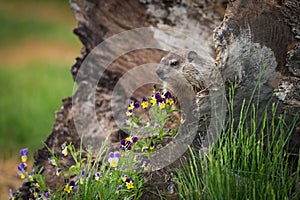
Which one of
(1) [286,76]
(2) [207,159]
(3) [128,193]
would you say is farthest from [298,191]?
(3) [128,193]

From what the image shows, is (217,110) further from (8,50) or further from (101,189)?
(8,50)

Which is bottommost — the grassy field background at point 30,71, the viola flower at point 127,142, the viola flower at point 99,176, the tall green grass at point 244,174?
the tall green grass at point 244,174

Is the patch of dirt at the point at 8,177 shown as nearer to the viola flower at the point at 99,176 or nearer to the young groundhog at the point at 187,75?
the viola flower at the point at 99,176

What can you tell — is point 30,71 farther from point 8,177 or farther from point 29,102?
point 8,177

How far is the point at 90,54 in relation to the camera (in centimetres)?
410

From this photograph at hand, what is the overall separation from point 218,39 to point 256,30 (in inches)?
8.5

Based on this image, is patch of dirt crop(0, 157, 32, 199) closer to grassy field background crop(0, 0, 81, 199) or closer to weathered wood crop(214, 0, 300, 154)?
grassy field background crop(0, 0, 81, 199)

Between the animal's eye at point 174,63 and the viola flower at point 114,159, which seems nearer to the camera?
the viola flower at point 114,159

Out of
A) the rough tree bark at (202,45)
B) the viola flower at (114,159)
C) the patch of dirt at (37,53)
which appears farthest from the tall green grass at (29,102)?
the viola flower at (114,159)

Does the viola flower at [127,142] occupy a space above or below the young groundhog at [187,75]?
below

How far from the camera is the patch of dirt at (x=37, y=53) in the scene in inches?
432

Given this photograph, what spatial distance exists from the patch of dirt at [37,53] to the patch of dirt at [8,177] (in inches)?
217

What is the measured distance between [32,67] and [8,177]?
5504mm

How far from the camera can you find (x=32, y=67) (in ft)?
32.8
